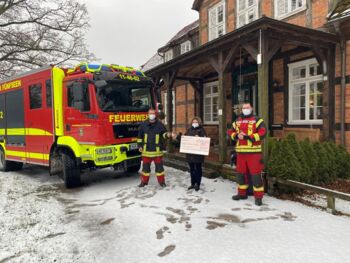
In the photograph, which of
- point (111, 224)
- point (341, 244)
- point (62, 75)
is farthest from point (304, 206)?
point (62, 75)

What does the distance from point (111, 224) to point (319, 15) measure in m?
8.25

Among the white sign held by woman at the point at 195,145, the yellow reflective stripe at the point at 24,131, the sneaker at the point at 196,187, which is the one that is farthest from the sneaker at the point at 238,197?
the yellow reflective stripe at the point at 24,131

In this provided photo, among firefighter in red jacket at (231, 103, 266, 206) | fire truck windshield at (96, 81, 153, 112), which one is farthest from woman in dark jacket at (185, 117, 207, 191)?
fire truck windshield at (96, 81, 153, 112)

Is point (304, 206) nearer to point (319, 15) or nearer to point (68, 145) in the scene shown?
point (68, 145)

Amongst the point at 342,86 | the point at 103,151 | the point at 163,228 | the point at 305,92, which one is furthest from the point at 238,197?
the point at 305,92

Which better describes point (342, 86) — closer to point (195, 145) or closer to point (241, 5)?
point (195, 145)

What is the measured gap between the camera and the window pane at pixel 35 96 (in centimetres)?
719

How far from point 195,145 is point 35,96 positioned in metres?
4.62

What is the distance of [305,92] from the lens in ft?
28.4

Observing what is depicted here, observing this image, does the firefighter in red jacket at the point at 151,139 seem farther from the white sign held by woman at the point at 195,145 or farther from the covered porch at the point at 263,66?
the covered porch at the point at 263,66

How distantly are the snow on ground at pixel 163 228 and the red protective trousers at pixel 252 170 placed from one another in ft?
0.86

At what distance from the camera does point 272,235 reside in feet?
12.4

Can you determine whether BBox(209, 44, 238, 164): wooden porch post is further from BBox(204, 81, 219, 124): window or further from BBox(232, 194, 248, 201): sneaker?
BBox(204, 81, 219, 124): window

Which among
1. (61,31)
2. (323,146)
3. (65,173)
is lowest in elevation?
(65,173)
